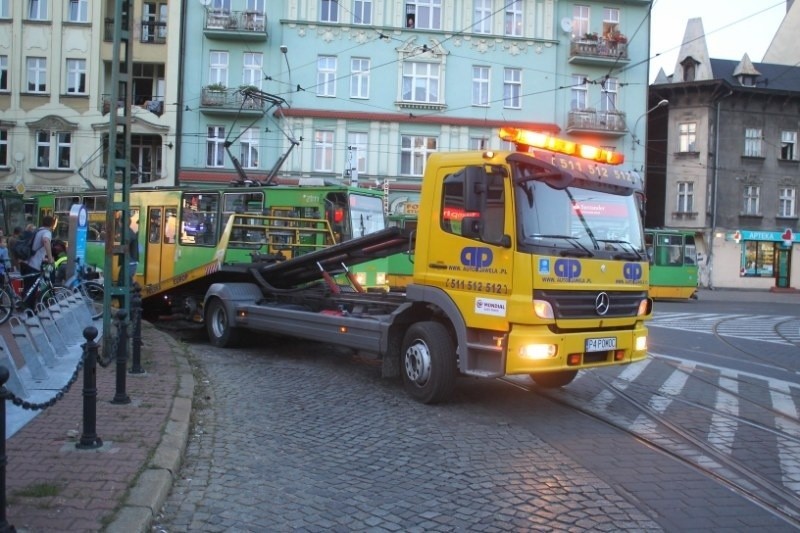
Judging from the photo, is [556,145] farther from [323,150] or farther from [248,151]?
[248,151]

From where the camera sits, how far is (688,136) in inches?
1570

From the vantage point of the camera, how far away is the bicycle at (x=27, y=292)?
37.5 feet

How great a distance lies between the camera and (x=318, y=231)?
1303 cm

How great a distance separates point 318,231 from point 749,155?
3519cm

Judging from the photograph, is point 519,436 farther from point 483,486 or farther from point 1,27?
point 1,27

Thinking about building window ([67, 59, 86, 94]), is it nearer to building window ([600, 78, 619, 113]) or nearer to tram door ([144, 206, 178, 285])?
tram door ([144, 206, 178, 285])

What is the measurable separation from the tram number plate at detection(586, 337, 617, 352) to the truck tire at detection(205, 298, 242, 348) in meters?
6.05

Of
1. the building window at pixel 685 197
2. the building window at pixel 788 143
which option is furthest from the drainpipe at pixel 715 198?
the building window at pixel 788 143

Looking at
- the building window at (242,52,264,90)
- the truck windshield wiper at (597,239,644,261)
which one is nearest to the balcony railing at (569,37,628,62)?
the building window at (242,52,264,90)

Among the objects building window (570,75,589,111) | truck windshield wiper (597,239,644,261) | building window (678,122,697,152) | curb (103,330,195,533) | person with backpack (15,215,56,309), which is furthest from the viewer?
building window (678,122,697,152)

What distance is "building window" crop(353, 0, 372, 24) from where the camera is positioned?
33.0m

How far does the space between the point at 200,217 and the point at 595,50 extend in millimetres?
23502

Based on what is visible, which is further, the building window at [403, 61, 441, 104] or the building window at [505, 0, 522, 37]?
the building window at [505, 0, 522, 37]

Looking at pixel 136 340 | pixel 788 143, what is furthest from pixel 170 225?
pixel 788 143
